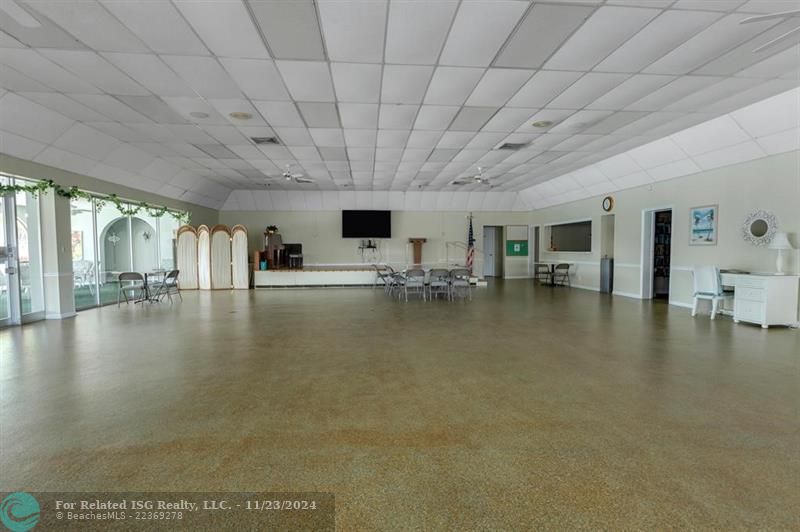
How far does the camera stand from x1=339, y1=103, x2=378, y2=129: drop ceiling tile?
5.70 metres

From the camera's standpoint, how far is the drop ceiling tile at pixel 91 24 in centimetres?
330

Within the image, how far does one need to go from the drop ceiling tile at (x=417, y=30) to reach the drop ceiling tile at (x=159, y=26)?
1.96m

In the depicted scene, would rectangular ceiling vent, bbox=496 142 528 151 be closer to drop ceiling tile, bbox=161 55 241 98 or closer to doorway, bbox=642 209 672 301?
doorway, bbox=642 209 672 301

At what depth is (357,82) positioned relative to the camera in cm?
486

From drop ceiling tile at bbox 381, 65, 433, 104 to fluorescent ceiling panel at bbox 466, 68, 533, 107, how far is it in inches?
29.1

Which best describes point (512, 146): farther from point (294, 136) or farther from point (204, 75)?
point (204, 75)

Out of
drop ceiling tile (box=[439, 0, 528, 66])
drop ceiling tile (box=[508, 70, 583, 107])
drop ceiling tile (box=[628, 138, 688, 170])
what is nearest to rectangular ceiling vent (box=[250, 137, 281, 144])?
drop ceiling tile (box=[439, 0, 528, 66])

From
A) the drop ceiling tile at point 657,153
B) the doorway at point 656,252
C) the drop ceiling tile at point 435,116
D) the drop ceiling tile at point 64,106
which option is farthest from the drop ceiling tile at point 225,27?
the doorway at point 656,252

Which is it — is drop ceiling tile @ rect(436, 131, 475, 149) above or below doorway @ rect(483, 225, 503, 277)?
above

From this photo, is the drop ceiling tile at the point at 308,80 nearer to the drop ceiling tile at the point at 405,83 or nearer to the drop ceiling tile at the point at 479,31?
the drop ceiling tile at the point at 405,83

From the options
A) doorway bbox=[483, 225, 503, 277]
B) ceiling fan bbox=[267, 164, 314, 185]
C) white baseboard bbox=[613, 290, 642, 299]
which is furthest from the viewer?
doorway bbox=[483, 225, 503, 277]

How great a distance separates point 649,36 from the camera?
151 inches

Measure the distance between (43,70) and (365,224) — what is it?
35.3 ft

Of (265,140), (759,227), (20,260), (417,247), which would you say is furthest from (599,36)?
(417,247)
